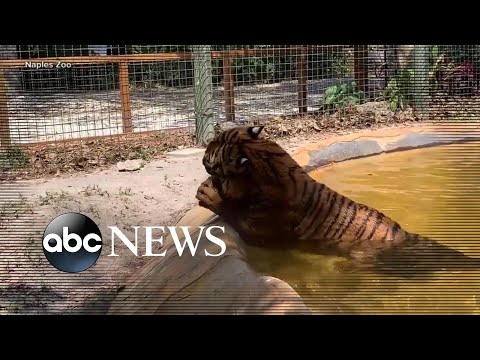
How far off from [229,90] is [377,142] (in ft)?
3.50

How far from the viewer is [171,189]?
3.40m

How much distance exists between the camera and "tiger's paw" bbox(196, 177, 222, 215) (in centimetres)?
297

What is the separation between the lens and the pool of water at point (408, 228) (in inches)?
103

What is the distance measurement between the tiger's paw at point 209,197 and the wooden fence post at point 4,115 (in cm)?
105

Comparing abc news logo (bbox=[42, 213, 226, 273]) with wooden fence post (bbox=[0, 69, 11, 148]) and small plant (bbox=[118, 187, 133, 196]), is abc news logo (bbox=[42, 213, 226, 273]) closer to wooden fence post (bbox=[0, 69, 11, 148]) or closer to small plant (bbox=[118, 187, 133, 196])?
small plant (bbox=[118, 187, 133, 196])

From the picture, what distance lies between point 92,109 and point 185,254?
178cm

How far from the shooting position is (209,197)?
3.03m

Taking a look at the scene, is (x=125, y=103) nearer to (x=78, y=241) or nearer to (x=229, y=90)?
(x=229, y=90)

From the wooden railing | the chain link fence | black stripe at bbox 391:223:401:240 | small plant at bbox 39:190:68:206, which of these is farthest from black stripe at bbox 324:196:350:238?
small plant at bbox 39:190:68:206

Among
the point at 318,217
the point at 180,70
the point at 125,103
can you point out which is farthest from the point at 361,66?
the point at 125,103

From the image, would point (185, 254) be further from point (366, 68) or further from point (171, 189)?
point (366, 68)

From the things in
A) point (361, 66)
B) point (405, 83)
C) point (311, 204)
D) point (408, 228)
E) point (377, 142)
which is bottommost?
point (408, 228)

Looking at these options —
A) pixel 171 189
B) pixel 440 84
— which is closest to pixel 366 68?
pixel 440 84
